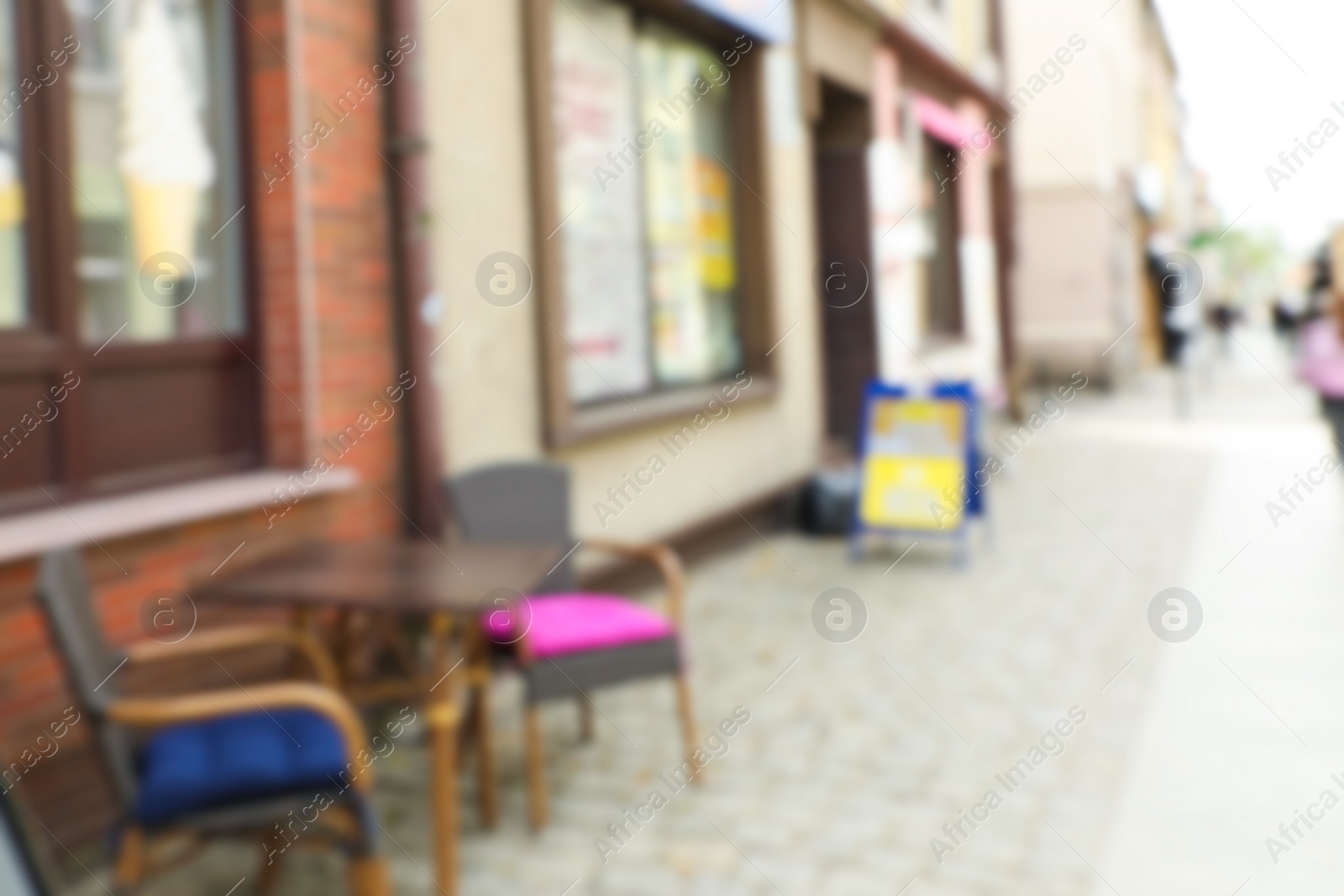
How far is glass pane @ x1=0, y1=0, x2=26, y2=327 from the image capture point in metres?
3.67

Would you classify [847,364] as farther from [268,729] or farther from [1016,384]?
[268,729]

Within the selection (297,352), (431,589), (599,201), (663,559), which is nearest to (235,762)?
(431,589)

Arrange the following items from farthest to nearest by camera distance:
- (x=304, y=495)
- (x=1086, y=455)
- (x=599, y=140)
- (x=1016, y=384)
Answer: (x=1016, y=384) < (x=1086, y=455) < (x=599, y=140) < (x=304, y=495)

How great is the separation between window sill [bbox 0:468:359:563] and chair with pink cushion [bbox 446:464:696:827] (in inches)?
22.5

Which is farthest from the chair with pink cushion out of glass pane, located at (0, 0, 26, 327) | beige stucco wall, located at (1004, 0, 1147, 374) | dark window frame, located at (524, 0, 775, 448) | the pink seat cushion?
beige stucco wall, located at (1004, 0, 1147, 374)

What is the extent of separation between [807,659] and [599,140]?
10.4ft

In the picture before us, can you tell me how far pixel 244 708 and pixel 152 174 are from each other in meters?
2.27

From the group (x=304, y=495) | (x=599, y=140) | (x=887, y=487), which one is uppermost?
(x=599, y=140)

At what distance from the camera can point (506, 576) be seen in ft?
11.1

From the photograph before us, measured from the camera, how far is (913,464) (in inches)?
301

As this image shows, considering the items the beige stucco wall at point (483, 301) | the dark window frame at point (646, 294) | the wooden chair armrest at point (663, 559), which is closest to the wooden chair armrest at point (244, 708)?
the wooden chair armrest at point (663, 559)

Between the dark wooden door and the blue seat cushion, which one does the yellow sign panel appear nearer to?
the dark wooden door

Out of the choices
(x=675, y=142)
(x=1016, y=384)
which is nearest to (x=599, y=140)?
(x=675, y=142)

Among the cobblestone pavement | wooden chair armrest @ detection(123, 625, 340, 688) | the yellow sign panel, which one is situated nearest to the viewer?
wooden chair armrest @ detection(123, 625, 340, 688)
